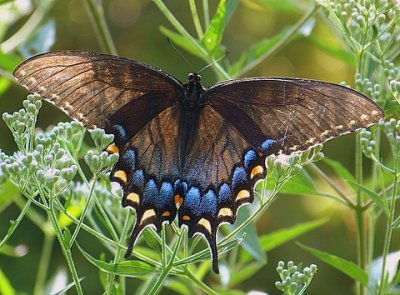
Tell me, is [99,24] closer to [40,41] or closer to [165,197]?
[40,41]

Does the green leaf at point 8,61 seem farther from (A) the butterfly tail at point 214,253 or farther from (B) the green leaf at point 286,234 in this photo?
(A) the butterfly tail at point 214,253

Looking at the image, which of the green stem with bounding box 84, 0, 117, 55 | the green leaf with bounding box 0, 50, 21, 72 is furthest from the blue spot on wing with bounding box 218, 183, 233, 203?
the green leaf with bounding box 0, 50, 21, 72

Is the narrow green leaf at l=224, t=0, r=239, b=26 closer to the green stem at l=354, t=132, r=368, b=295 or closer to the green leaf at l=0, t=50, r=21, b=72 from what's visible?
the green stem at l=354, t=132, r=368, b=295

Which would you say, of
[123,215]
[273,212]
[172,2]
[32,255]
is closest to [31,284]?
[32,255]

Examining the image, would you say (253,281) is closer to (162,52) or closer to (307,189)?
(162,52)

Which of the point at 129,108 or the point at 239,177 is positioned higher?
the point at 129,108

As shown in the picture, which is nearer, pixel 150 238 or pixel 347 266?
pixel 150 238

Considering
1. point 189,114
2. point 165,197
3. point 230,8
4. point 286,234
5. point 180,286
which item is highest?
point 230,8

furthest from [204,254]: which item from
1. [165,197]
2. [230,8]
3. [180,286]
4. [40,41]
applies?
[40,41]
